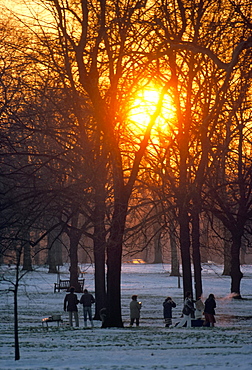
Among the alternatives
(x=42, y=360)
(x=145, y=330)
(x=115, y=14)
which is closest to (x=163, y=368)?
(x=42, y=360)

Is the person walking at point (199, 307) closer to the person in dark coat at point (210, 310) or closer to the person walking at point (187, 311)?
the person in dark coat at point (210, 310)

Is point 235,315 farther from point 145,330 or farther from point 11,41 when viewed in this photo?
point 11,41

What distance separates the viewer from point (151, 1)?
22.3 metres

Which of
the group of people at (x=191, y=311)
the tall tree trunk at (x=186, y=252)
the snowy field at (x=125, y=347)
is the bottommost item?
the snowy field at (x=125, y=347)

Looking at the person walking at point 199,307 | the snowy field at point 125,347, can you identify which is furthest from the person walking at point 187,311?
the snowy field at point 125,347

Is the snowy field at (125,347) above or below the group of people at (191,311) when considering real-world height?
below

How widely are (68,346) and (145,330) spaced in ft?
16.1

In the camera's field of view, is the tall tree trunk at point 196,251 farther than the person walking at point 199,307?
Yes

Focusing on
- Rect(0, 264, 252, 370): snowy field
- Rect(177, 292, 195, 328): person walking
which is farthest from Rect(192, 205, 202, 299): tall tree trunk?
Rect(177, 292, 195, 328): person walking

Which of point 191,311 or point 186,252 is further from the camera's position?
point 186,252

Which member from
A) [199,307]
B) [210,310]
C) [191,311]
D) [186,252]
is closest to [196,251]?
[186,252]

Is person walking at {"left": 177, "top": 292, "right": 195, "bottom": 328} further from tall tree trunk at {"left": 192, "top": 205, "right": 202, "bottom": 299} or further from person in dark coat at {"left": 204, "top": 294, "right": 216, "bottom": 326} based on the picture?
tall tree trunk at {"left": 192, "top": 205, "right": 202, "bottom": 299}

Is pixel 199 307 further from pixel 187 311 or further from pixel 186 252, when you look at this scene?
pixel 186 252

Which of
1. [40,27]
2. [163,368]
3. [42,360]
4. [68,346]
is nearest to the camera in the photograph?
[163,368]
